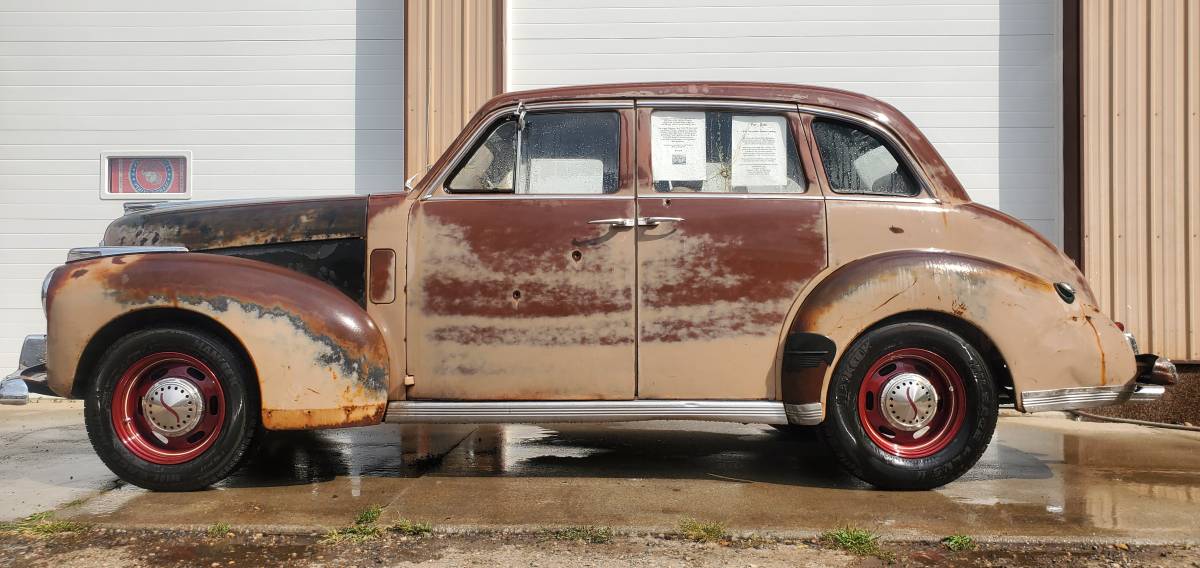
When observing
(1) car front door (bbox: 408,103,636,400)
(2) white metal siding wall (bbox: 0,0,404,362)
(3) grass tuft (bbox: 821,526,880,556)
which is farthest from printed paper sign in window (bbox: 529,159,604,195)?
(2) white metal siding wall (bbox: 0,0,404,362)

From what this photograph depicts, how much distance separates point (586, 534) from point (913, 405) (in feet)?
5.50

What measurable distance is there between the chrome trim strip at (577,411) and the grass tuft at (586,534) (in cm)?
79

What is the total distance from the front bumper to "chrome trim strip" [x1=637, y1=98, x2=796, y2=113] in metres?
1.72

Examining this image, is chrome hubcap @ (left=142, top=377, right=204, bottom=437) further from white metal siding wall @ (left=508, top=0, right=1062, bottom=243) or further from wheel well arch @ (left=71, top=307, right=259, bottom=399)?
white metal siding wall @ (left=508, top=0, right=1062, bottom=243)

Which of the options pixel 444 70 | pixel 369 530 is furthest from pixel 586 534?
pixel 444 70

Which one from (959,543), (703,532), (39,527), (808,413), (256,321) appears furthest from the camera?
(808,413)

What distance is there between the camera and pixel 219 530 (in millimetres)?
3508

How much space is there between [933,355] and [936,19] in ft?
15.7

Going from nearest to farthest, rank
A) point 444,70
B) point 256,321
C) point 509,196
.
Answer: point 256,321, point 509,196, point 444,70

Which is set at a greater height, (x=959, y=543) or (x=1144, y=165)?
(x=1144, y=165)

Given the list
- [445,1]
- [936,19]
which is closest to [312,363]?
[445,1]

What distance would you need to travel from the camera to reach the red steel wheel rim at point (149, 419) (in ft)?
13.6

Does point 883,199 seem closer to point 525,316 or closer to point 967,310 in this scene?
point 967,310

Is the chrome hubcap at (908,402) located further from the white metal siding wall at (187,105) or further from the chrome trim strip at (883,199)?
the white metal siding wall at (187,105)
